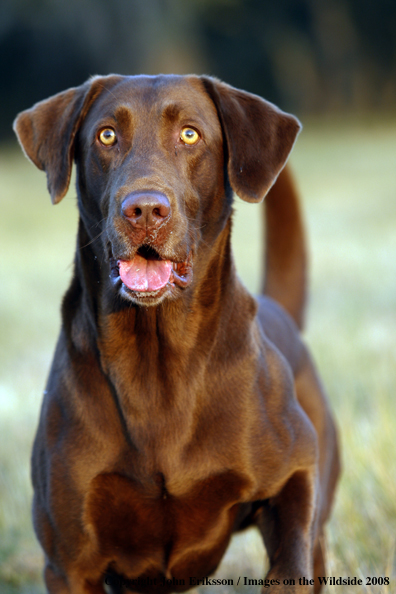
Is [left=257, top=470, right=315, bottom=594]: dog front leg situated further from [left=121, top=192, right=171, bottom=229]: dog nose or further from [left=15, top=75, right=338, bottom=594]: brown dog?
[left=121, top=192, right=171, bottom=229]: dog nose

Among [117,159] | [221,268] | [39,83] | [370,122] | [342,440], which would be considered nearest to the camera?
[117,159]

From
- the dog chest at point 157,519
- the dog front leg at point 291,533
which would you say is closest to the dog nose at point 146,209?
the dog chest at point 157,519

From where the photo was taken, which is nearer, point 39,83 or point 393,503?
point 393,503

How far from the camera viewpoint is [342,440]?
4.65 metres

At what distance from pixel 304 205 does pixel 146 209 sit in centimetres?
1418

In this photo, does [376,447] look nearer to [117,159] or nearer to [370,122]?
[117,159]

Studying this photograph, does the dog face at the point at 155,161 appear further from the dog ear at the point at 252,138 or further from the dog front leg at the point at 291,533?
the dog front leg at the point at 291,533

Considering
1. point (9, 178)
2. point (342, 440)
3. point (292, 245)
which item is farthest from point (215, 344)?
point (9, 178)

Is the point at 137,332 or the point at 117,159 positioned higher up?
the point at 117,159

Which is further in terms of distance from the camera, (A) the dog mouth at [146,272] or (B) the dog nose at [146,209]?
(A) the dog mouth at [146,272]

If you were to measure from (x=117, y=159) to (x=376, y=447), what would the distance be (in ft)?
7.56

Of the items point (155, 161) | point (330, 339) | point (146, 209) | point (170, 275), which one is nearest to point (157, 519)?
point (170, 275)

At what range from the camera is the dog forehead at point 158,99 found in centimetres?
275

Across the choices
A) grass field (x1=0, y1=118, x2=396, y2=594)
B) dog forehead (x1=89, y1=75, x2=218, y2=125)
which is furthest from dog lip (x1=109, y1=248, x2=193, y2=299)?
grass field (x1=0, y1=118, x2=396, y2=594)
